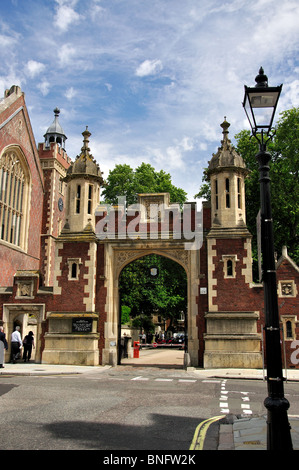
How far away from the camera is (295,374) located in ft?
50.5

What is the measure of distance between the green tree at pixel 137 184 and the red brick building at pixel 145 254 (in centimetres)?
1759

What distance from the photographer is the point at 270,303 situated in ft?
17.8

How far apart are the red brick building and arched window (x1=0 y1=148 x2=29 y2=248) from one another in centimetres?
866

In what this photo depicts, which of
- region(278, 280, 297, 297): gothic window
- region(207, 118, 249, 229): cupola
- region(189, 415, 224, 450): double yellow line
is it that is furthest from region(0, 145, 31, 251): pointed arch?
region(189, 415, 224, 450): double yellow line

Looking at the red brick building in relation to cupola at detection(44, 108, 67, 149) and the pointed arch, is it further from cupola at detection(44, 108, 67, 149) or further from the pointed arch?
cupola at detection(44, 108, 67, 149)

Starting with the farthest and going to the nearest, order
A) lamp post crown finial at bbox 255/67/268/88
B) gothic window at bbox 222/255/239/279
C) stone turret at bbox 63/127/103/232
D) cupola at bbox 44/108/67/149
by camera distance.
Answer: cupola at bbox 44/108/67/149, stone turret at bbox 63/127/103/232, gothic window at bbox 222/255/239/279, lamp post crown finial at bbox 255/67/268/88

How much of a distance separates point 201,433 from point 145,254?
13752mm

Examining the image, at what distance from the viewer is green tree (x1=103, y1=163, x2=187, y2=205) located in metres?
38.7

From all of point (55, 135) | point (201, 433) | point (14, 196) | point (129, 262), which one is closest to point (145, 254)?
point (129, 262)

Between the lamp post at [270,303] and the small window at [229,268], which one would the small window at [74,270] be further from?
the lamp post at [270,303]

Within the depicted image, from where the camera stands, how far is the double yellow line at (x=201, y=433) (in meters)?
5.80

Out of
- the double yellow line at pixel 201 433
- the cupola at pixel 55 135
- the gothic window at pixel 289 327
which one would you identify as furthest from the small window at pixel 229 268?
the cupola at pixel 55 135

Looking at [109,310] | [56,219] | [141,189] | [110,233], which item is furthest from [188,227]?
[56,219]

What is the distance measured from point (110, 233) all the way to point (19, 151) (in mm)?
13099
